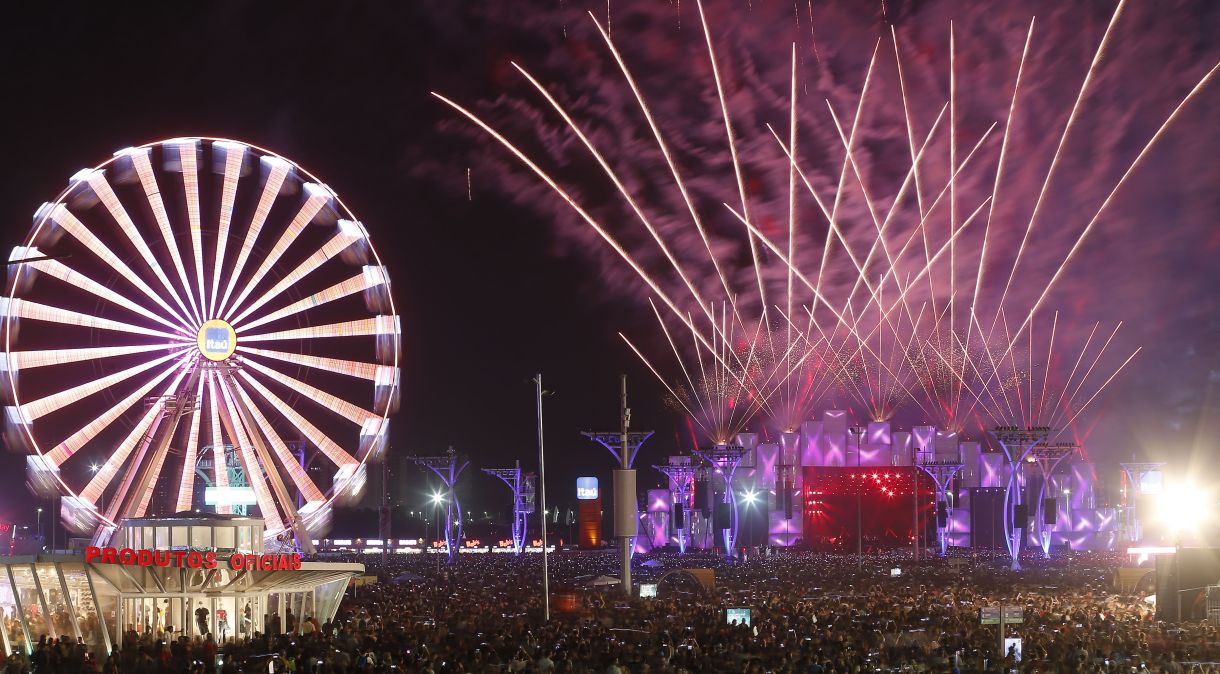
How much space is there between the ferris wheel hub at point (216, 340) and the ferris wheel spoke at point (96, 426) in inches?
46.3

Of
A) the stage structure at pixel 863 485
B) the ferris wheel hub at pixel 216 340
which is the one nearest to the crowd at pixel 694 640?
the ferris wheel hub at pixel 216 340

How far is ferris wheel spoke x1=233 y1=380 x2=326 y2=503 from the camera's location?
39375 mm

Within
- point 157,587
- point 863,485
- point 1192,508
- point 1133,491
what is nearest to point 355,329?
point 157,587

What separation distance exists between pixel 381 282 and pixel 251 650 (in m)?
21.4

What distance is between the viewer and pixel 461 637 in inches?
879

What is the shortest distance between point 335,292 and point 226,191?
4407mm

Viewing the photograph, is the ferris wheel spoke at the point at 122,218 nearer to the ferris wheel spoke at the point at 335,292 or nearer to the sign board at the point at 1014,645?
the ferris wheel spoke at the point at 335,292

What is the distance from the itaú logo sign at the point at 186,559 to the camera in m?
27.5

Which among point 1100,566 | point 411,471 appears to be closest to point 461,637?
point 1100,566

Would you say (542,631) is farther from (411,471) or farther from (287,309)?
(411,471)

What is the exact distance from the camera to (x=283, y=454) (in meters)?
39.6

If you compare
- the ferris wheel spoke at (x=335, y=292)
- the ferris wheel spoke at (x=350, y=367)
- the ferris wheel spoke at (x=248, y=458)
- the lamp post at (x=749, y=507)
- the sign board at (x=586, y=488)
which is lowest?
the lamp post at (x=749, y=507)

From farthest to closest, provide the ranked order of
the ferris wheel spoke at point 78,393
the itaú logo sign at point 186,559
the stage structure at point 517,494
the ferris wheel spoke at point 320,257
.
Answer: the stage structure at point 517,494 < the ferris wheel spoke at point 320,257 < the ferris wheel spoke at point 78,393 < the itaú logo sign at point 186,559

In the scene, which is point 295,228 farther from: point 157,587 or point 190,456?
point 157,587
